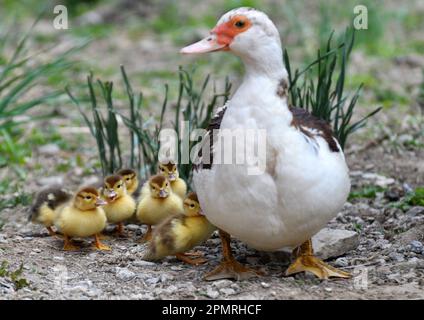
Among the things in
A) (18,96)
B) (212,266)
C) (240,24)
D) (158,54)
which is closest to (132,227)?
(212,266)

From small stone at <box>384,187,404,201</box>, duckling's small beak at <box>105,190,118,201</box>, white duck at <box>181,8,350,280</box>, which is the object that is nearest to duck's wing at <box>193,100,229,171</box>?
white duck at <box>181,8,350,280</box>

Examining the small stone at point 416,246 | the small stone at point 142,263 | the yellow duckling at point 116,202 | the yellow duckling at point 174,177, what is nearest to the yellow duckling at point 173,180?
the yellow duckling at point 174,177

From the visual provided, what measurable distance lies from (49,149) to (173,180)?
2135mm

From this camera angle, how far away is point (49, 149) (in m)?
7.46

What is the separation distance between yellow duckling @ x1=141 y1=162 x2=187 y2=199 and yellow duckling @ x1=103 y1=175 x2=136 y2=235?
0.54 ft

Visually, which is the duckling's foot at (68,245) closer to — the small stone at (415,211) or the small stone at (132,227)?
the small stone at (132,227)

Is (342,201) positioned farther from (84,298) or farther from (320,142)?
(84,298)

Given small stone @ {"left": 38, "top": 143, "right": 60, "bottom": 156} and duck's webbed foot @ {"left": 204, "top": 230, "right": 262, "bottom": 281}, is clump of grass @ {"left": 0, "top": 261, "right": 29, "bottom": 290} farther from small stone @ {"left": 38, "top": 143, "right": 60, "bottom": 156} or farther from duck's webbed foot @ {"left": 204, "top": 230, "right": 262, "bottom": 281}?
small stone @ {"left": 38, "top": 143, "right": 60, "bottom": 156}

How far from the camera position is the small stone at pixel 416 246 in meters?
4.90

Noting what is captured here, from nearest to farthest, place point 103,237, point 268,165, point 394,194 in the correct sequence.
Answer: point 268,165 < point 103,237 < point 394,194

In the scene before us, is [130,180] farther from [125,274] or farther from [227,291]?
[227,291]

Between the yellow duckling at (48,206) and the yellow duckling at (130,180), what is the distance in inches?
15.4

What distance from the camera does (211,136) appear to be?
4.71 metres
